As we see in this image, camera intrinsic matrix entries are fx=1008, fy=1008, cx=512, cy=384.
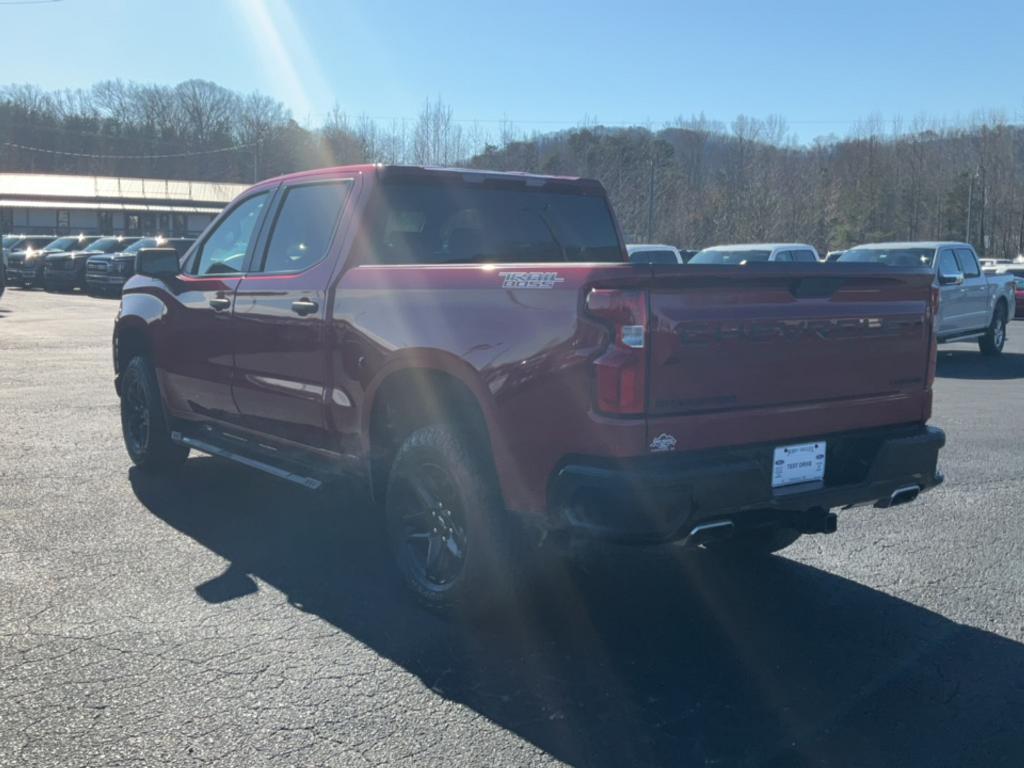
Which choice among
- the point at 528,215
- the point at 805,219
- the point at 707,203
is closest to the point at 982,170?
the point at 805,219

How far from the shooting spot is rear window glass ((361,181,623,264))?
17.6ft

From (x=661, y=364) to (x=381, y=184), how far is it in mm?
2308

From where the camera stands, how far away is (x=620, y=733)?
3521 mm

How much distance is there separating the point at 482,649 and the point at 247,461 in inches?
95.2

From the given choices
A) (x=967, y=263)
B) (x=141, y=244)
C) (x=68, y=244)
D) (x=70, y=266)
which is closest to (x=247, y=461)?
(x=967, y=263)

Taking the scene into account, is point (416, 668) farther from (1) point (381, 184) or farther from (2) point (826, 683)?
(1) point (381, 184)

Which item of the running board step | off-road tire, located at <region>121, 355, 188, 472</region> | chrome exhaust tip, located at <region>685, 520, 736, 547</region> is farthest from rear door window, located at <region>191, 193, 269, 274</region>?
chrome exhaust tip, located at <region>685, 520, 736, 547</region>

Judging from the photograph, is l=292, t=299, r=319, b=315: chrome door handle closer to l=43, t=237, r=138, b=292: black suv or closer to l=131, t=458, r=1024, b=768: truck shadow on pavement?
l=131, t=458, r=1024, b=768: truck shadow on pavement

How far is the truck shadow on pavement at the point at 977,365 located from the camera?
14.8m

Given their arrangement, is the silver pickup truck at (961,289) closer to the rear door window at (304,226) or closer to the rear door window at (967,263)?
the rear door window at (967,263)

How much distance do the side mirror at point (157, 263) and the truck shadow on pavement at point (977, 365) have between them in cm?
1156

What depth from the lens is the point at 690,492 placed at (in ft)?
12.2

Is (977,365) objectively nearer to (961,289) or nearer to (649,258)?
(961,289)

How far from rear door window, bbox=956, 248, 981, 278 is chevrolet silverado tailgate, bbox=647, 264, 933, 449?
43.7 feet
